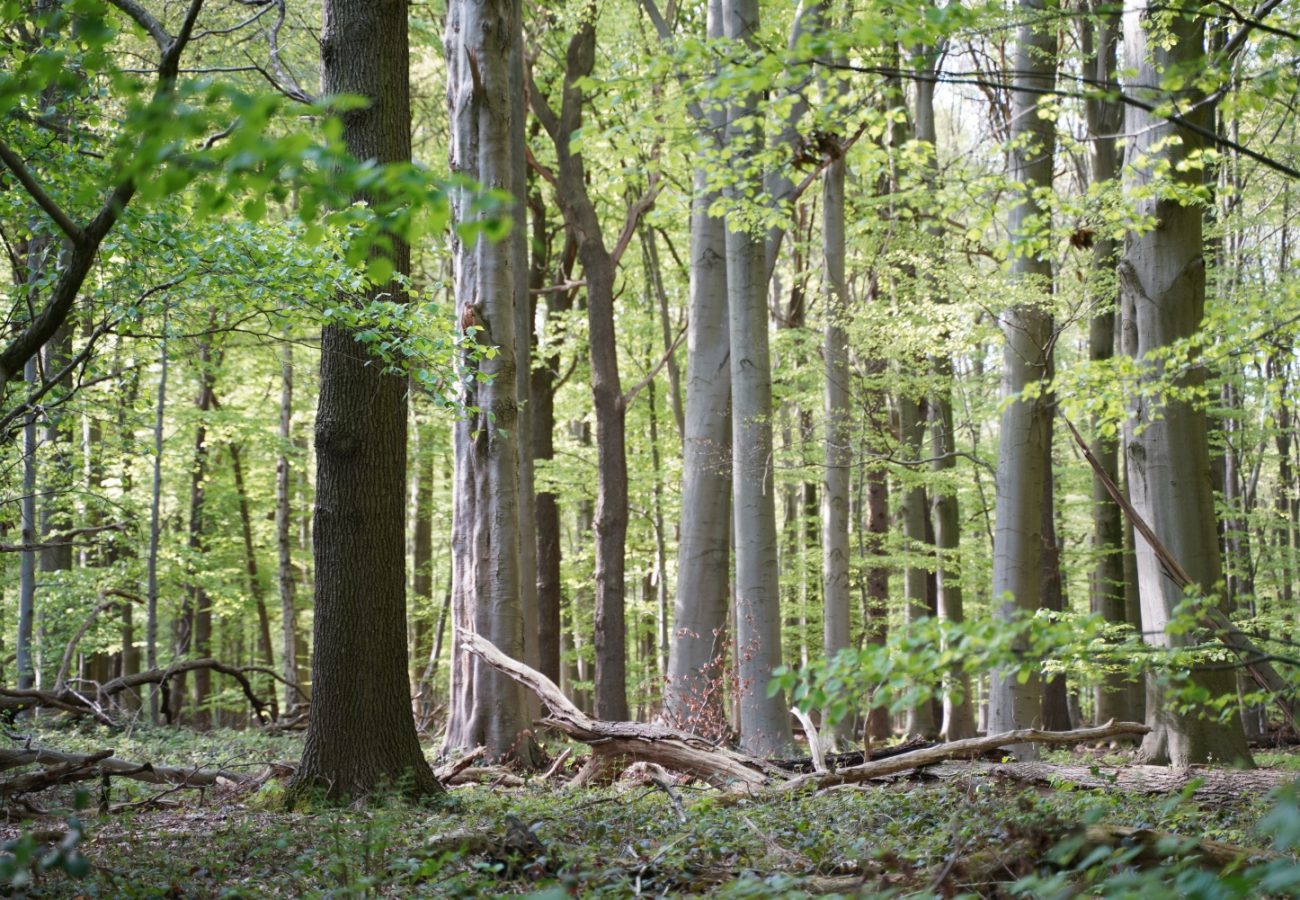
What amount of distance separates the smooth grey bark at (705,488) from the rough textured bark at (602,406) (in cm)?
241

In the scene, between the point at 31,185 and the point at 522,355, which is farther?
the point at 522,355

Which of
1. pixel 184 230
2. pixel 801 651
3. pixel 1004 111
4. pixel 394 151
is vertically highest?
pixel 1004 111

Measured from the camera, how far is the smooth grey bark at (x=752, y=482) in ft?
33.0

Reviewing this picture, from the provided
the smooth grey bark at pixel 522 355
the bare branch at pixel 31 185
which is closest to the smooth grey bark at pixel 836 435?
the smooth grey bark at pixel 522 355

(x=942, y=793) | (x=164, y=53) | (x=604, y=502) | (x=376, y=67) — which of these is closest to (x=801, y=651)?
(x=604, y=502)

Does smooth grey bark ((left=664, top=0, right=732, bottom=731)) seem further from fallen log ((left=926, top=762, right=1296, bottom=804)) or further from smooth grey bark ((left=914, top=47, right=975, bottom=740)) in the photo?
fallen log ((left=926, top=762, right=1296, bottom=804))

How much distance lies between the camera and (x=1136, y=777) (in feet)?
22.3

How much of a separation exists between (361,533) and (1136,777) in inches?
225

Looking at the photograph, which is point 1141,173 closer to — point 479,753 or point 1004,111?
point 1004,111

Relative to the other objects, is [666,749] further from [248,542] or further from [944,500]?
[248,542]

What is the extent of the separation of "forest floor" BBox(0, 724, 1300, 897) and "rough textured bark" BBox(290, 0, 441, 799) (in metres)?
0.45

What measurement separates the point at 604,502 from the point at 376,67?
811 cm

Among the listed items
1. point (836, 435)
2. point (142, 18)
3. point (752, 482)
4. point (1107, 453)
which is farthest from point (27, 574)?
point (1107, 453)

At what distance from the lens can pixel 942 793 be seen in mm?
5945
